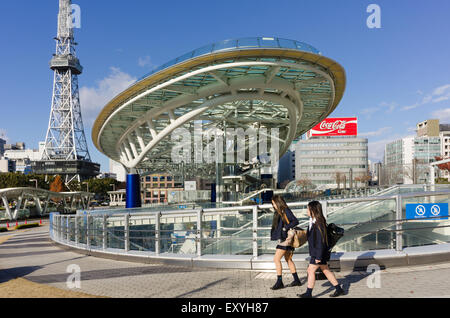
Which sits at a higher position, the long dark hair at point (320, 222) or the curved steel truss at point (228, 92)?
the curved steel truss at point (228, 92)

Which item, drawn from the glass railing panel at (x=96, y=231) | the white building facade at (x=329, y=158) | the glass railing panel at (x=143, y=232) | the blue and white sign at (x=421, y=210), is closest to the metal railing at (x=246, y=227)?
the glass railing panel at (x=143, y=232)

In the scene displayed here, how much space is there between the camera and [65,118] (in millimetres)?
127812

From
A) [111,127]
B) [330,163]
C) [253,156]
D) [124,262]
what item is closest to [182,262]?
[124,262]

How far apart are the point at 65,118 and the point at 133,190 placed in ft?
357

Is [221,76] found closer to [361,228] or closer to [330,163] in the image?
[361,228]

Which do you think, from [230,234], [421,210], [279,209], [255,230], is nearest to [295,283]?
[279,209]

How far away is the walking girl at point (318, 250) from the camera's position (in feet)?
17.3

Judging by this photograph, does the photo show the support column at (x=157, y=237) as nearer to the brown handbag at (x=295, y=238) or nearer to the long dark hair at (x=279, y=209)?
the long dark hair at (x=279, y=209)

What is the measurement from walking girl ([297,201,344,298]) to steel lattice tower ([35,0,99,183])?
127 m

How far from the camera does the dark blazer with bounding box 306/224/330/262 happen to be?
5.35 m

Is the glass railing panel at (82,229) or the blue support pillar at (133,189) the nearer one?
the glass railing panel at (82,229)

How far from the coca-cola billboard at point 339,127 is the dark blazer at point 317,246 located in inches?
3580

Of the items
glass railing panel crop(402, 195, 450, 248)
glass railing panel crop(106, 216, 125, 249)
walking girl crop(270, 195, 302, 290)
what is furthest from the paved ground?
glass railing panel crop(106, 216, 125, 249)
